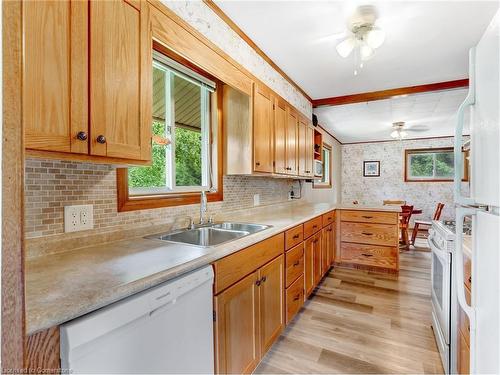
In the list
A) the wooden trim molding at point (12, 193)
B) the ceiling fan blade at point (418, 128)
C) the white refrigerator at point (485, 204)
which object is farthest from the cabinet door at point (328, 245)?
the ceiling fan blade at point (418, 128)

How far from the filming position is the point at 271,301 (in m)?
1.74

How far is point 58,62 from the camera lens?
87 cm

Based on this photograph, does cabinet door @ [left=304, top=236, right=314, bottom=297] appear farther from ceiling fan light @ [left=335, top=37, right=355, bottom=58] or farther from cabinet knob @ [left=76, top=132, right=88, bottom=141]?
cabinet knob @ [left=76, top=132, right=88, bottom=141]

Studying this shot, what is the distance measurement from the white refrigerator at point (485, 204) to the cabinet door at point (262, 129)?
1.42m

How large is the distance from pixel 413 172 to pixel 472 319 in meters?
6.84

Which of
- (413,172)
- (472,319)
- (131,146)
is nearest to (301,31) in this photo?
(131,146)

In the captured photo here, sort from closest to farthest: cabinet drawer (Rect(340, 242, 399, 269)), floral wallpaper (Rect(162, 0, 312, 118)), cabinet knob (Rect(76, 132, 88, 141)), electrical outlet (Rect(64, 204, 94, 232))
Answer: cabinet knob (Rect(76, 132, 88, 141)) < electrical outlet (Rect(64, 204, 94, 232)) < floral wallpaper (Rect(162, 0, 312, 118)) < cabinet drawer (Rect(340, 242, 399, 269))

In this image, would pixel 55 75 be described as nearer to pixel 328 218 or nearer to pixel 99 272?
pixel 99 272

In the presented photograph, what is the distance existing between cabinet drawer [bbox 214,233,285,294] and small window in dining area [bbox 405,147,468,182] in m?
6.45

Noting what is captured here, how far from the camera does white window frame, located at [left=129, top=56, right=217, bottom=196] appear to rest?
5.70 feet

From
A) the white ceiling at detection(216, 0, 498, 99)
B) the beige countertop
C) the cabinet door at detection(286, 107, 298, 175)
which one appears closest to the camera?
the beige countertop

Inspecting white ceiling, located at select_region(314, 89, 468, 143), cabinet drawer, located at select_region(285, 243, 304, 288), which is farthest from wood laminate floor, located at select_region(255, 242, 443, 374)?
white ceiling, located at select_region(314, 89, 468, 143)

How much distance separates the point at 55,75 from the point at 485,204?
1.48 m

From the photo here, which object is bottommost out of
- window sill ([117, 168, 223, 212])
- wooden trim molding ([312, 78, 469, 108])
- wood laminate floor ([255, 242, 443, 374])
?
wood laminate floor ([255, 242, 443, 374])
